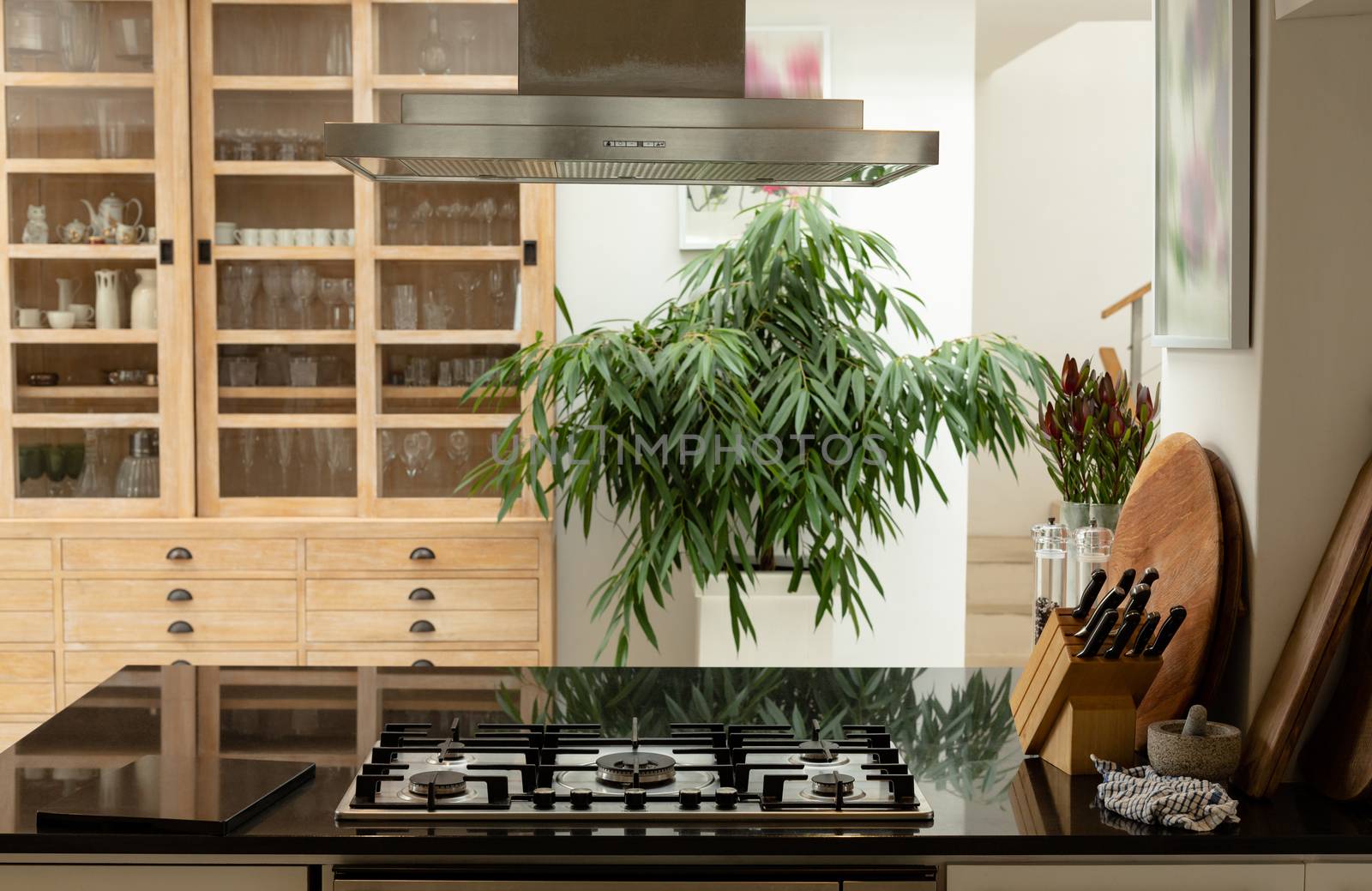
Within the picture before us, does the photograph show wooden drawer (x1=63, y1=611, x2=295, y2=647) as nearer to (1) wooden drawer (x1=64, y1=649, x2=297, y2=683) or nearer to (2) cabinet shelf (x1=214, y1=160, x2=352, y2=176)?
(1) wooden drawer (x1=64, y1=649, x2=297, y2=683)

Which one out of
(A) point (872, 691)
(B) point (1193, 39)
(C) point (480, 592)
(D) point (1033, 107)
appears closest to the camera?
(B) point (1193, 39)

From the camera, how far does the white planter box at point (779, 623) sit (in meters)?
3.65

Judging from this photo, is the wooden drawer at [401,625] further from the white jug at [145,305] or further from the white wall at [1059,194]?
the white wall at [1059,194]

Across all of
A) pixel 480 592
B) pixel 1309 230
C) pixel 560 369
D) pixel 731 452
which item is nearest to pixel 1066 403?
pixel 1309 230

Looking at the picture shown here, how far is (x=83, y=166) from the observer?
156 inches

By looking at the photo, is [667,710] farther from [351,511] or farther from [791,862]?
[351,511]

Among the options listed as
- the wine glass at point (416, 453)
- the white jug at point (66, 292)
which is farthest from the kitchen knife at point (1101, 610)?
the white jug at point (66, 292)

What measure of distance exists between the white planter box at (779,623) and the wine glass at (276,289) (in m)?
1.67

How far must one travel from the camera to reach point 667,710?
6.81 ft

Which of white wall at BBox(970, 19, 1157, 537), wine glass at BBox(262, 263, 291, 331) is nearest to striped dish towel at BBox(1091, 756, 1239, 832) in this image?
wine glass at BBox(262, 263, 291, 331)

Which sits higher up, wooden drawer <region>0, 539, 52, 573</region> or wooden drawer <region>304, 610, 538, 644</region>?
wooden drawer <region>0, 539, 52, 573</region>

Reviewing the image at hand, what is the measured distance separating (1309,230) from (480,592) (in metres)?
A: 2.76

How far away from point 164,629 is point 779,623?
6.28 feet

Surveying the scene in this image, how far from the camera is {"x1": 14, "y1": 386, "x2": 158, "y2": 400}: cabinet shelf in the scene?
403cm
